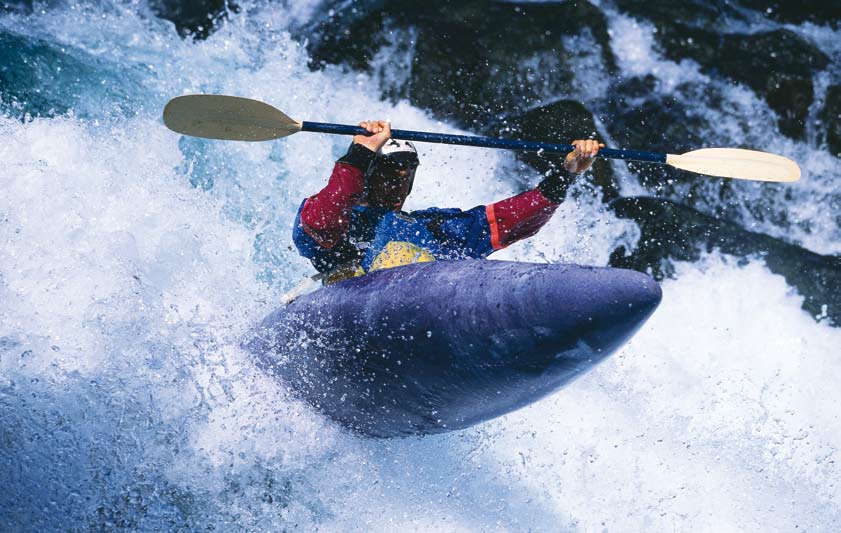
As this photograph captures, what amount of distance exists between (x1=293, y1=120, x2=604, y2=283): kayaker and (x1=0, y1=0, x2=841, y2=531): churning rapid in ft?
1.97

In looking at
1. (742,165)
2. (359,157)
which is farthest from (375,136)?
(742,165)

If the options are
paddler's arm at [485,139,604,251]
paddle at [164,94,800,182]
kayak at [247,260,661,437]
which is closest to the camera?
kayak at [247,260,661,437]

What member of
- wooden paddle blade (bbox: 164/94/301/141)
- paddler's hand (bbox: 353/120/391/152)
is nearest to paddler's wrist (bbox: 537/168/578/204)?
paddler's hand (bbox: 353/120/391/152)

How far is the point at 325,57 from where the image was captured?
15.8ft

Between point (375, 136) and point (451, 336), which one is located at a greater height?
point (375, 136)

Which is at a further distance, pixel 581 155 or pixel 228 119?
pixel 228 119

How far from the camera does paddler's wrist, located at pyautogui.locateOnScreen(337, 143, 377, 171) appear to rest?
2498 millimetres

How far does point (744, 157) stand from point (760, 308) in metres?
2.58

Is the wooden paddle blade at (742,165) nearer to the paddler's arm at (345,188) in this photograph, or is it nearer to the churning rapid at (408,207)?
the paddler's arm at (345,188)

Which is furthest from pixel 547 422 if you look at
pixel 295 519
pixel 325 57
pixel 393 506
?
pixel 325 57

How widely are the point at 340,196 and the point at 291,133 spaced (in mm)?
354

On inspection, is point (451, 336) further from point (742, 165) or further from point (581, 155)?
point (742, 165)

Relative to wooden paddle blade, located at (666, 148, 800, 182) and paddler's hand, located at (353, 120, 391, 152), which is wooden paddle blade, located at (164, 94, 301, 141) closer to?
paddler's hand, located at (353, 120, 391, 152)

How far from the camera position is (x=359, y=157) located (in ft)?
8.23
